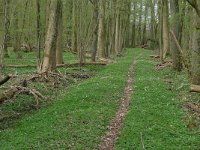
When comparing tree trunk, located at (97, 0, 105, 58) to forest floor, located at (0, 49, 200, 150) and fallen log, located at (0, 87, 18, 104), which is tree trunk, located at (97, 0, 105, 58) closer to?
forest floor, located at (0, 49, 200, 150)

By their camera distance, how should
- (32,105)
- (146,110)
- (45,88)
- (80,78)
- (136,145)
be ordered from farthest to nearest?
(80,78)
(45,88)
(32,105)
(146,110)
(136,145)

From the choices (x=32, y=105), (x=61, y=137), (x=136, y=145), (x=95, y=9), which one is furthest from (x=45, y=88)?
(x=95, y=9)

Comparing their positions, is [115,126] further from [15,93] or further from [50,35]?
[50,35]

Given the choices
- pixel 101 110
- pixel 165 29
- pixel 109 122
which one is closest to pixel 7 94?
pixel 101 110

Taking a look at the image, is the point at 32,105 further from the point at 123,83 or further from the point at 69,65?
the point at 69,65

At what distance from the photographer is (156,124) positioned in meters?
15.0

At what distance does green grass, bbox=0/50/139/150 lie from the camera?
1284 cm

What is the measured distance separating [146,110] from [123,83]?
27.2 ft

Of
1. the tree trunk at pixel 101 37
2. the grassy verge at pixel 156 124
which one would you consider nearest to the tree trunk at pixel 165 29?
the tree trunk at pixel 101 37

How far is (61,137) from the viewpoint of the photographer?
43.9 feet

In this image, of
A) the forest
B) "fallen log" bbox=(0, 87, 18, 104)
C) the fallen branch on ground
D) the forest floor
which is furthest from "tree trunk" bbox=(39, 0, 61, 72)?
"fallen log" bbox=(0, 87, 18, 104)

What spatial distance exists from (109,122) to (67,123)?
1.74 metres

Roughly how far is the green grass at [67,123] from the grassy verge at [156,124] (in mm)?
1010

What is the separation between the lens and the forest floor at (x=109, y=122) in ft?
42.2
